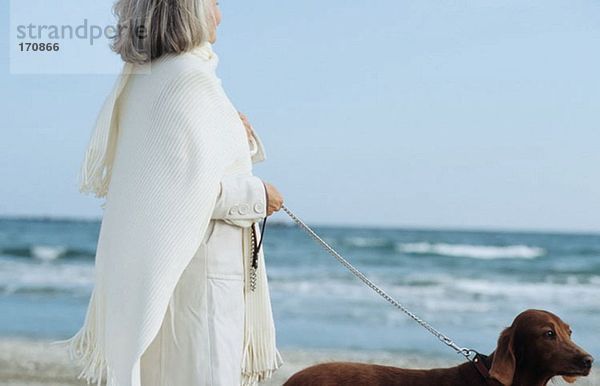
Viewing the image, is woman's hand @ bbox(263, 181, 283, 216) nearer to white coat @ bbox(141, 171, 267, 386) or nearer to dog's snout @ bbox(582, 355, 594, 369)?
white coat @ bbox(141, 171, 267, 386)

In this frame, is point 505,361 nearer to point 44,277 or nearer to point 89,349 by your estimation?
point 89,349

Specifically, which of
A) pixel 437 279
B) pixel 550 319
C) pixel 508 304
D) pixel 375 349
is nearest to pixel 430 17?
pixel 437 279

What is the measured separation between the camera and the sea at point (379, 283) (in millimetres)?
10711

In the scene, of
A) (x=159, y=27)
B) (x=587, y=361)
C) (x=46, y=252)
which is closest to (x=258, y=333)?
(x=159, y=27)

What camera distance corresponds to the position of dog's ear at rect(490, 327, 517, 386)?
3.44 m

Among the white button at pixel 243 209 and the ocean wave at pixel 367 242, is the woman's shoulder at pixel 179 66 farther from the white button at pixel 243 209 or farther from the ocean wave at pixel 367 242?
the ocean wave at pixel 367 242

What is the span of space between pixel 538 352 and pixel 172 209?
4.64ft

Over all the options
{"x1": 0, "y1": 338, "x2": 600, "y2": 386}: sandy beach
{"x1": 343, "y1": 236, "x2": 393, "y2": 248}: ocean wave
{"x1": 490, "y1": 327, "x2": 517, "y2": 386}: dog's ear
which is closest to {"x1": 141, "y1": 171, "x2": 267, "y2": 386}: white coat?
{"x1": 490, "y1": 327, "x2": 517, "y2": 386}: dog's ear

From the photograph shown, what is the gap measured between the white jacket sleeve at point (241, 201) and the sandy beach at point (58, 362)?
345cm

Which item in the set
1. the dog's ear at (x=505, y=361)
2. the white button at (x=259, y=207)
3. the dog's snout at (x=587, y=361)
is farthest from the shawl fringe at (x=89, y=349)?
the dog's snout at (x=587, y=361)

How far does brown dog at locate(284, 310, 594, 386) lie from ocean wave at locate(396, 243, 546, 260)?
14.4 metres

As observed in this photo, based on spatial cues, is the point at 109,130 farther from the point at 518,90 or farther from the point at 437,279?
the point at 518,90

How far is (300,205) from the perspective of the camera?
17.0 metres

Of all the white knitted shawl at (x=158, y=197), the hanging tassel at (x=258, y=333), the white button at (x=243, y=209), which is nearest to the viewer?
the white knitted shawl at (x=158, y=197)
